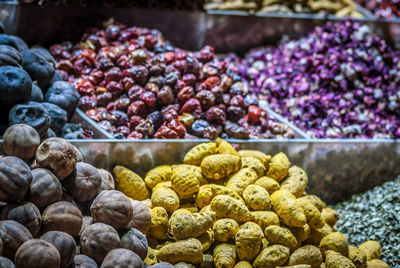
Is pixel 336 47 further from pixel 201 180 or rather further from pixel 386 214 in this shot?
pixel 201 180

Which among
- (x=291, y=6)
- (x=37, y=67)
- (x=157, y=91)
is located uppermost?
(x=291, y=6)

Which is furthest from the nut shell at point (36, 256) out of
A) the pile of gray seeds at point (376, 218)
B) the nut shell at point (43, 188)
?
the pile of gray seeds at point (376, 218)

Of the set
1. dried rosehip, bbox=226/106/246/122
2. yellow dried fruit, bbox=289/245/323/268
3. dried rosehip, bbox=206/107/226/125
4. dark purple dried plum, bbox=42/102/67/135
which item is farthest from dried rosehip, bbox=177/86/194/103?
yellow dried fruit, bbox=289/245/323/268

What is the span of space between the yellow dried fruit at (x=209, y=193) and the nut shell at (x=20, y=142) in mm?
827

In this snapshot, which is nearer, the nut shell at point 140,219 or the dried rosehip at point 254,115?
the nut shell at point 140,219

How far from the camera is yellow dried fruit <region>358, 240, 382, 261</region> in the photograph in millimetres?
2242

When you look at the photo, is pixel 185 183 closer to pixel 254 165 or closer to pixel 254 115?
pixel 254 165

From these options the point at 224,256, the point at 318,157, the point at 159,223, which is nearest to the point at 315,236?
the point at 224,256

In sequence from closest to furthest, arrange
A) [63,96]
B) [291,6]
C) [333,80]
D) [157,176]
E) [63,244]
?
[63,244] < [157,176] < [63,96] < [333,80] < [291,6]

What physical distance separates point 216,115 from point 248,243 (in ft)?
3.33

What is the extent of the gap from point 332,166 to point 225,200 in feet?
3.82

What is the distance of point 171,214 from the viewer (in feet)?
6.69

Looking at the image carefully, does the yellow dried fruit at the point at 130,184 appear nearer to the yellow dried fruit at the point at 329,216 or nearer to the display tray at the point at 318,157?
the display tray at the point at 318,157

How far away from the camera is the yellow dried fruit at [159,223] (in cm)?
190
